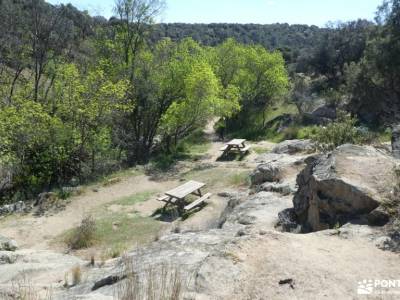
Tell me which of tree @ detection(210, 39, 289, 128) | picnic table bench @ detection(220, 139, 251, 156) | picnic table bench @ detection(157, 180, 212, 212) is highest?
tree @ detection(210, 39, 289, 128)

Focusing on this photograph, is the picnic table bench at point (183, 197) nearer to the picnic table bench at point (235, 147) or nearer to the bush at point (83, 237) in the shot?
the bush at point (83, 237)

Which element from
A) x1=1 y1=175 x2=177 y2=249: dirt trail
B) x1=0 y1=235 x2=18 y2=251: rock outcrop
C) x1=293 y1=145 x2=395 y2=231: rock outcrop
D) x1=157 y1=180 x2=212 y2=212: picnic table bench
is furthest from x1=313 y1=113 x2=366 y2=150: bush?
x1=0 y1=235 x2=18 y2=251: rock outcrop

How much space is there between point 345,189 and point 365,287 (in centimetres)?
278

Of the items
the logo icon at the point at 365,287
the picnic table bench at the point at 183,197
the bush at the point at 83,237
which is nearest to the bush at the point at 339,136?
the picnic table bench at the point at 183,197

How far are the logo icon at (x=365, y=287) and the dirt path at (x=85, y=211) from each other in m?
7.45

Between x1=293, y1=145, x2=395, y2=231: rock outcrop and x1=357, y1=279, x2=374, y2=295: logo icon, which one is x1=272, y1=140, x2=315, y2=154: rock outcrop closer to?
x1=293, y1=145, x2=395, y2=231: rock outcrop

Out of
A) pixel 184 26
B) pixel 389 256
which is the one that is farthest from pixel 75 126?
pixel 184 26

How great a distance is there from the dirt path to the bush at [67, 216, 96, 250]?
890 mm

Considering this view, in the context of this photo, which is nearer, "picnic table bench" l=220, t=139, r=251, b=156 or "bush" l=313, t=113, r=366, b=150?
"bush" l=313, t=113, r=366, b=150

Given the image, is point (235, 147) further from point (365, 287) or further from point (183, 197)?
point (365, 287)

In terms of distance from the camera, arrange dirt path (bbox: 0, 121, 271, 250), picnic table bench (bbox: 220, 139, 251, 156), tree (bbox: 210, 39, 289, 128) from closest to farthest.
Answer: dirt path (bbox: 0, 121, 271, 250), picnic table bench (bbox: 220, 139, 251, 156), tree (bbox: 210, 39, 289, 128)

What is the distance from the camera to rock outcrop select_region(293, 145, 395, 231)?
297 inches

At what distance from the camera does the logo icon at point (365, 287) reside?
5.12 metres

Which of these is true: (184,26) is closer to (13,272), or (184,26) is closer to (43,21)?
(43,21)
